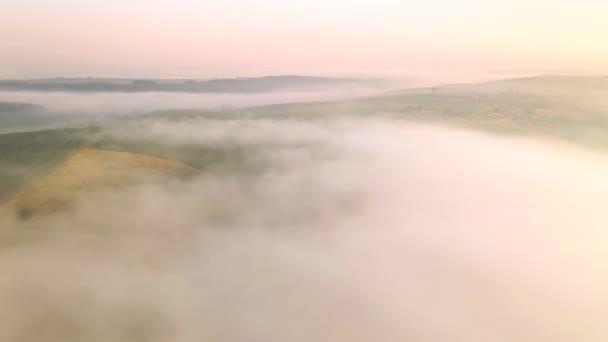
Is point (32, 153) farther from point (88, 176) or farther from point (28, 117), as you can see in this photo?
point (28, 117)

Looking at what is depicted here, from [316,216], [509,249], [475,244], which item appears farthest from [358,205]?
[509,249]

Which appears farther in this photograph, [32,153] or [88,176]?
[32,153]

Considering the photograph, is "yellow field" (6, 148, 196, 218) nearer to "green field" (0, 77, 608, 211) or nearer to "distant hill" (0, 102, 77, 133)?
"green field" (0, 77, 608, 211)

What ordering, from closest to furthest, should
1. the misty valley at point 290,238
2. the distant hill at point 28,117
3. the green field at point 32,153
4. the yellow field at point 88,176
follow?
the misty valley at point 290,238 < the yellow field at point 88,176 < the green field at point 32,153 < the distant hill at point 28,117

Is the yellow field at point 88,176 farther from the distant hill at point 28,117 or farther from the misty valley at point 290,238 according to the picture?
the distant hill at point 28,117

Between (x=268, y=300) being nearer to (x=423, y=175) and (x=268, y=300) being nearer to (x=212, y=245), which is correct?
(x=212, y=245)

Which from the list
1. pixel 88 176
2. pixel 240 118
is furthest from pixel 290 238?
pixel 240 118

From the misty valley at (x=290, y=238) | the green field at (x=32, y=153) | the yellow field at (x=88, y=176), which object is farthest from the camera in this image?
the green field at (x=32, y=153)

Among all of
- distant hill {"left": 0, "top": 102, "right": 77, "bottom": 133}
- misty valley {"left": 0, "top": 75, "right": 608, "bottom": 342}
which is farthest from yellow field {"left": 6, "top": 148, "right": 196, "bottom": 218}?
distant hill {"left": 0, "top": 102, "right": 77, "bottom": 133}

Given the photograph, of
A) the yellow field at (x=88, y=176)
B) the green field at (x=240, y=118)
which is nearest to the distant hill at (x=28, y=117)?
the green field at (x=240, y=118)

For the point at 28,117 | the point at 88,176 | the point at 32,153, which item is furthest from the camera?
the point at 28,117
